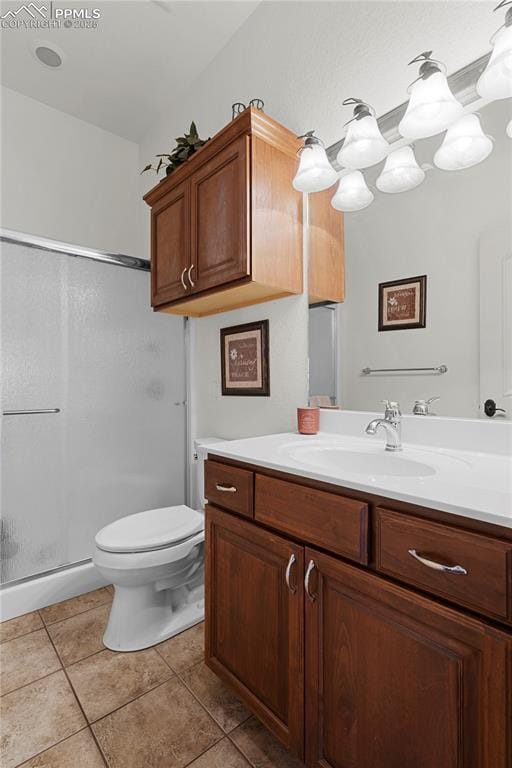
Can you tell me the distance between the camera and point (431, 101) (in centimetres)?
107

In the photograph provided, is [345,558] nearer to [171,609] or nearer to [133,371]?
[171,609]

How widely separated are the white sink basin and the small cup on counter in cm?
20

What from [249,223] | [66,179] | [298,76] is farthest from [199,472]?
[66,179]

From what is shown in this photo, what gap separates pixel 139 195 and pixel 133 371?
1.46m

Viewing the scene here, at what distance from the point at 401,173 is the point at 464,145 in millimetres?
195

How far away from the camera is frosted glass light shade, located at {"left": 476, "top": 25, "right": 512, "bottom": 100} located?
939 mm

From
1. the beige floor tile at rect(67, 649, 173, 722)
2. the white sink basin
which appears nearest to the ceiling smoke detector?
the white sink basin

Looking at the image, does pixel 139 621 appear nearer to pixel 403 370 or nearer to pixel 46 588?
pixel 46 588

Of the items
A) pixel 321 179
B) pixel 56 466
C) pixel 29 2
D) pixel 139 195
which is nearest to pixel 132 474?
pixel 56 466

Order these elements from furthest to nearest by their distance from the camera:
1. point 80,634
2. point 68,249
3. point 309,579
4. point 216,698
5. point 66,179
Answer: point 66,179, point 68,249, point 80,634, point 216,698, point 309,579

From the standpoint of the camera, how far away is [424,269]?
3.92ft

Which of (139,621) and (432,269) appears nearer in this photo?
(432,269)

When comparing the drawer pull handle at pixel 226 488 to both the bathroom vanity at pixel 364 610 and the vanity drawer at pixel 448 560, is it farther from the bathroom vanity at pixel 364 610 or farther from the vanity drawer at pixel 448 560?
the vanity drawer at pixel 448 560

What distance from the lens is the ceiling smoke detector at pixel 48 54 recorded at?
6.55 ft
